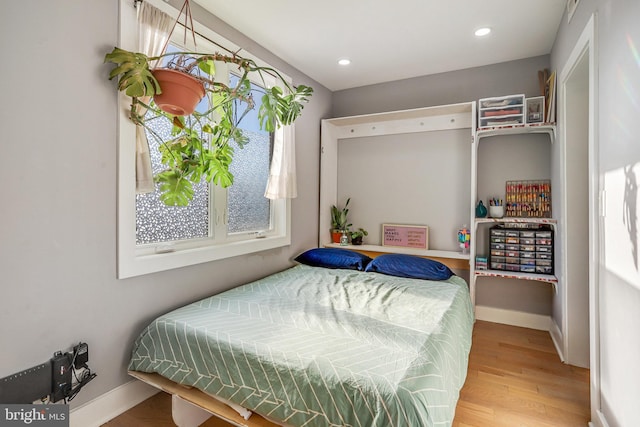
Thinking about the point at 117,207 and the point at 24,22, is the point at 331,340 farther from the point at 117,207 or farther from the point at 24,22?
the point at 24,22

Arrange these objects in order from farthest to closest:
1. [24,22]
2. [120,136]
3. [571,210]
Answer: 1. [571,210]
2. [120,136]
3. [24,22]

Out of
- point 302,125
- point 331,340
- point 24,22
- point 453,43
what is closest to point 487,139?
point 453,43

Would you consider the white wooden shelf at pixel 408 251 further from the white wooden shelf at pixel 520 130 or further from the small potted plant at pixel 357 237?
the white wooden shelf at pixel 520 130

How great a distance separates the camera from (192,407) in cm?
168

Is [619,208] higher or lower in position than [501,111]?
lower

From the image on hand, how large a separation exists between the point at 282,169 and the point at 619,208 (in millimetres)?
2283

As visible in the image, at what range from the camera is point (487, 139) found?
3234 mm

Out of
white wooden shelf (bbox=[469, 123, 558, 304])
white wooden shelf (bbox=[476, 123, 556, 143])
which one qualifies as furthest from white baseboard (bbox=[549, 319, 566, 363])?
white wooden shelf (bbox=[476, 123, 556, 143])

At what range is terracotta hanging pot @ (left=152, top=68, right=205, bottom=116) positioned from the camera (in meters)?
1.62

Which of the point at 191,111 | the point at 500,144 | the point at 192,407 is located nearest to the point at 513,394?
the point at 192,407

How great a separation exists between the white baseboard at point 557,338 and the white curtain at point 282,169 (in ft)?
8.42

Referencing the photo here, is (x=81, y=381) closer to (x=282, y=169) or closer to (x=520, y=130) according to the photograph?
(x=282, y=169)

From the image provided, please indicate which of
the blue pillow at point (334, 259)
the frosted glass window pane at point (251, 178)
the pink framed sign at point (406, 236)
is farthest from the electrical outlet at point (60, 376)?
the pink framed sign at point (406, 236)

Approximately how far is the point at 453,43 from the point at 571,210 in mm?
1683
